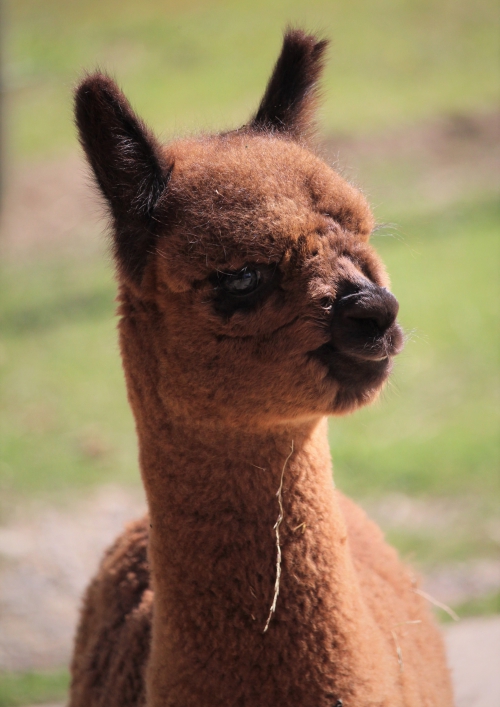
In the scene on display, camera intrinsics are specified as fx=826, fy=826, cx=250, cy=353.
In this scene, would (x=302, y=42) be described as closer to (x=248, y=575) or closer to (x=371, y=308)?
(x=371, y=308)

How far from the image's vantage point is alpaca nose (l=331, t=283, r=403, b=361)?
182 cm

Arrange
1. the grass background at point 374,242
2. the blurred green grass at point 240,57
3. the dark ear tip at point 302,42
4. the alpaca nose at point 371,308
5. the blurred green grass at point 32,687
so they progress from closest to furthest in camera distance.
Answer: the alpaca nose at point 371,308 < the dark ear tip at point 302,42 < the blurred green grass at point 32,687 < the grass background at point 374,242 < the blurred green grass at point 240,57

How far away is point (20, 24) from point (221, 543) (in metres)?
15.7

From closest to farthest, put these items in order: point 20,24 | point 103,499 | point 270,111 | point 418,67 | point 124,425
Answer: point 270,111 → point 103,499 → point 124,425 → point 418,67 → point 20,24

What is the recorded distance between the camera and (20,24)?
15.6 meters

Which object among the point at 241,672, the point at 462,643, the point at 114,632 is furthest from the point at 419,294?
the point at 241,672

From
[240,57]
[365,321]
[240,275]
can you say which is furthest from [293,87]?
[240,57]

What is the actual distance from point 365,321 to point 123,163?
2.31ft

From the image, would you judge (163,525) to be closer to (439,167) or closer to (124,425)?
(124,425)

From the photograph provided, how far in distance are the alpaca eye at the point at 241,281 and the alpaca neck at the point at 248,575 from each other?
337mm

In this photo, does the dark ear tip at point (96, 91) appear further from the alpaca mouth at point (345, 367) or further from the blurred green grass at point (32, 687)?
the blurred green grass at point (32, 687)

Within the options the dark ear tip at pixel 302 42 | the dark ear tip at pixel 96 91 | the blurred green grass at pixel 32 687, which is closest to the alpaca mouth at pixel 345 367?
the dark ear tip at pixel 96 91

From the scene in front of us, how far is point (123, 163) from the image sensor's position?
2004 mm

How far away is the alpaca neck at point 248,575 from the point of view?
1.92 m
